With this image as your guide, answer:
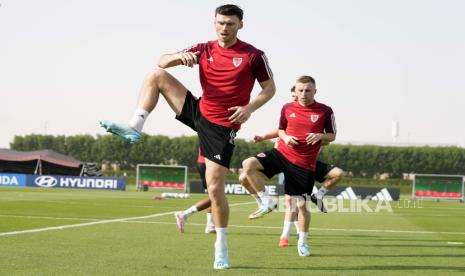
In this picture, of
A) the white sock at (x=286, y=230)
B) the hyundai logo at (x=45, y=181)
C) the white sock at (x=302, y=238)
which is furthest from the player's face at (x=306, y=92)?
the hyundai logo at (x=45, y=181)

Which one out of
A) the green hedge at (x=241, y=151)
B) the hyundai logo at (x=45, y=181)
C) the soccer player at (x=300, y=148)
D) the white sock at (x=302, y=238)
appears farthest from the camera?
the green hedge at (x=241, y=151)

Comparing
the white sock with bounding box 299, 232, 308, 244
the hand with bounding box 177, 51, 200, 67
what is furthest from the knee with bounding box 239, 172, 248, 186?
the hand with bounding box 177, 51, 200, 67

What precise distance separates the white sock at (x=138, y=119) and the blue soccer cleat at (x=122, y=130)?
53mm

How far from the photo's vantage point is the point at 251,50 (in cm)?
723

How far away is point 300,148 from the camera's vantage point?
386 inches

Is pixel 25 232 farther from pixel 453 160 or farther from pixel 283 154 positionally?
pixel 453 160

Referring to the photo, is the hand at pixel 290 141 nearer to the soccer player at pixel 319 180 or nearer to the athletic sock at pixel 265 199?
the athletic sock at pixel 265 199

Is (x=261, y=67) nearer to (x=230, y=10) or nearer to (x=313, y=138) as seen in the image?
(x=230, y=10)

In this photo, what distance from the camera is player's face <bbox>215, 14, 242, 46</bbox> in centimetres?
707

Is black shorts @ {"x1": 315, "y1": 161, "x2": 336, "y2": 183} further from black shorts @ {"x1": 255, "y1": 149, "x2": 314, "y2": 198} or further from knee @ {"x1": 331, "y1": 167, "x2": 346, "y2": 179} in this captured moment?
black shorts @ {"x1": 255, "y1": 149, "x2": 314, "y2": 198}

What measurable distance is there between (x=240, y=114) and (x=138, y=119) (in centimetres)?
97

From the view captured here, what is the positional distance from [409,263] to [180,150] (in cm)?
9856

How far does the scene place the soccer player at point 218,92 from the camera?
703 centimetres

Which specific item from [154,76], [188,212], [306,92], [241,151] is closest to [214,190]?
Answer: [154,76]
